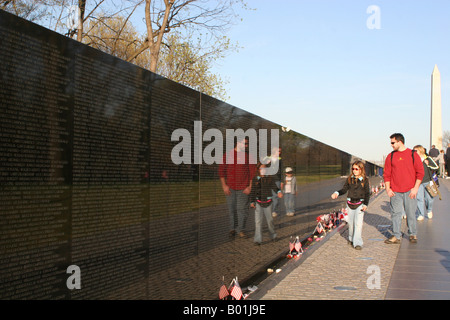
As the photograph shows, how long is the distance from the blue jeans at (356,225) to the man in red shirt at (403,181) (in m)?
0.80

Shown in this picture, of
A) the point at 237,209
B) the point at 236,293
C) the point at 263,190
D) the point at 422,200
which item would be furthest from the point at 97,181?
the point at 422,200

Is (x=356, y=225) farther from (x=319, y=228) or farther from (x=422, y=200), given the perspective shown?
(x=422, y=200)

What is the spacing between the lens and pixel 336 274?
723 centimetres

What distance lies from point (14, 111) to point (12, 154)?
24 cm

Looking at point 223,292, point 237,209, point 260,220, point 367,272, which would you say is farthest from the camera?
point 260,220

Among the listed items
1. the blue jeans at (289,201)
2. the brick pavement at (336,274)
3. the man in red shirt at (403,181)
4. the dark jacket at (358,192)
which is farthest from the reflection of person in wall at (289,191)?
the man in red shirt at (403,181)

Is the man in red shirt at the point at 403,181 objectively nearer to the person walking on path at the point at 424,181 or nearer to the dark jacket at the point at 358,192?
the dark jacket at the point at 358,192

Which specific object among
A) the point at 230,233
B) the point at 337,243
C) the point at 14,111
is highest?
the point at 14,111

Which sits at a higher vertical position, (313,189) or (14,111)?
(14,111)

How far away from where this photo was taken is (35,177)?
3.00m

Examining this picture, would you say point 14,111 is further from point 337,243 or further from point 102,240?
point 337,243

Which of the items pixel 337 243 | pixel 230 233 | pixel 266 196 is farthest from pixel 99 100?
pixel 337 243

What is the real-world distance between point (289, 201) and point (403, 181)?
94.4 inches

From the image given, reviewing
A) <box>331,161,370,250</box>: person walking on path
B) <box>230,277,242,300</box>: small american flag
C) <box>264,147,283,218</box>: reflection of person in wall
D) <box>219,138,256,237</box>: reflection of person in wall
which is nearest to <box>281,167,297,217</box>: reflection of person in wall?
<box>264,147,283,218</box>: reflection of person in wall
